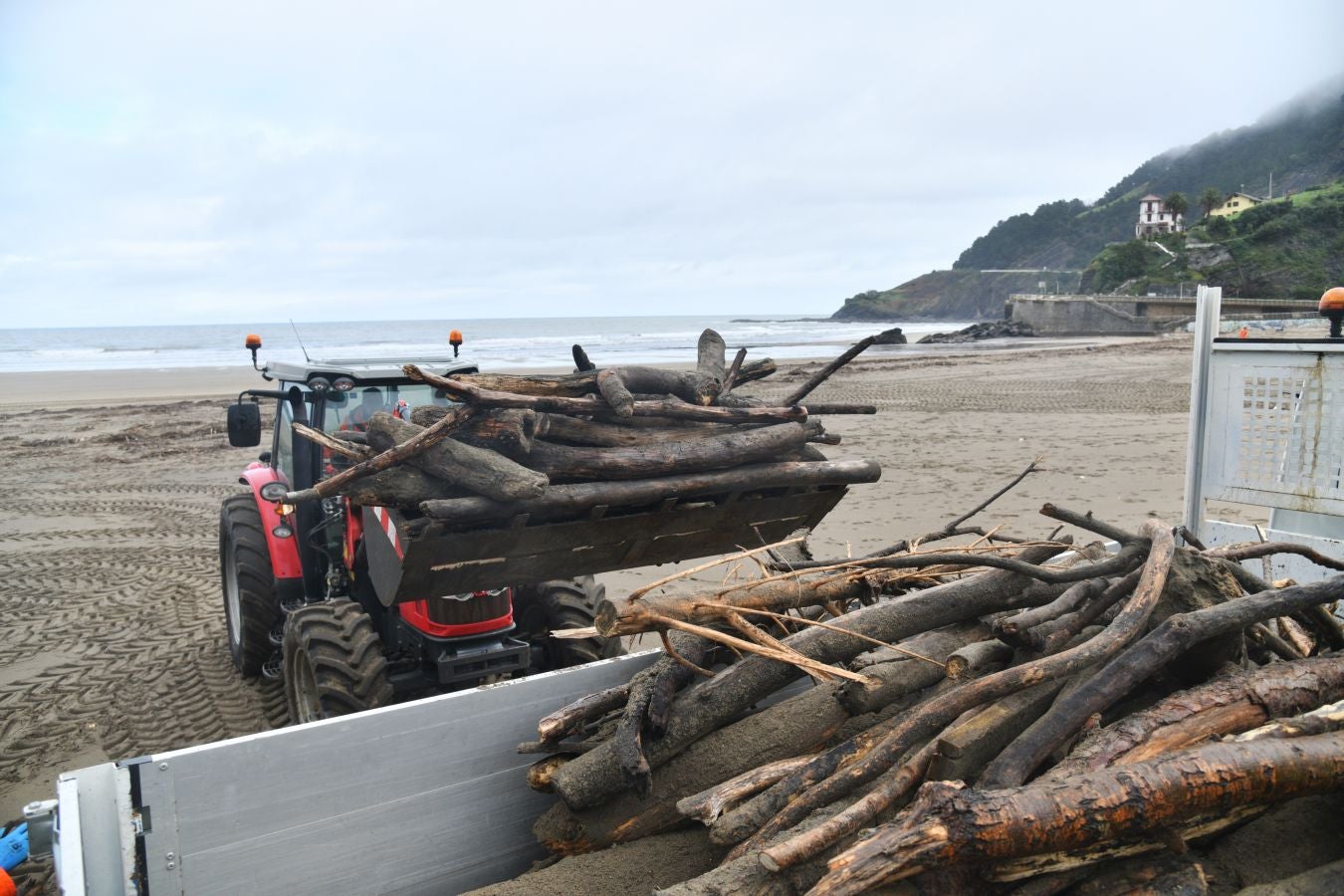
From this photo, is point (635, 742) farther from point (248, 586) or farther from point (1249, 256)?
point (1249, 256)

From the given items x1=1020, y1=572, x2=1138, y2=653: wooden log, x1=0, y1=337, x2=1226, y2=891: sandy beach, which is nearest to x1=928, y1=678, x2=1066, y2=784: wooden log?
x1=1020, y1=572, x2=1138, y2=653: wooden log

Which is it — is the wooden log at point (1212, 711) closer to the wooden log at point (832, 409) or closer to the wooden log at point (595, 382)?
the wooden log at point (832, 409)

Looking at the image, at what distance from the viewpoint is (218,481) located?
516 inches

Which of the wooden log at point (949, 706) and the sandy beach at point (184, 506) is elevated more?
the wooden log at point (949, 706)

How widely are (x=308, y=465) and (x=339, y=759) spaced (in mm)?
3151

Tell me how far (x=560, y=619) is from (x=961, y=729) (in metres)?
2.81

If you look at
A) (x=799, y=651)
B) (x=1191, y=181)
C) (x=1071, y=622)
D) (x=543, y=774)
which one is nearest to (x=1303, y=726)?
(x=1071, y=622)

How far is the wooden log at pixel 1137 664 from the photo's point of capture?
7.45ft

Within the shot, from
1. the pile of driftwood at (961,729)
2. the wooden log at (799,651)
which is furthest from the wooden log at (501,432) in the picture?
the wooden log at (799,651)

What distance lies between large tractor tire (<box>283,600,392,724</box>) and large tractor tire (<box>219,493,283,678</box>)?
117cm

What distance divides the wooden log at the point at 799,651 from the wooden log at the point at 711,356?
51.6 inches

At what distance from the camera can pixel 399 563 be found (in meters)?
2.97

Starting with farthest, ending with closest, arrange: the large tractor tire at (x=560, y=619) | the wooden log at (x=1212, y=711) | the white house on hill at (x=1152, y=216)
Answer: the white house on hill at (x=1152, y=216) → the large tractor tire at (x=560, y=619) → the wooden log at (x=1212, y=711)

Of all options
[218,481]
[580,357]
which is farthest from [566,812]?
[218,481]
